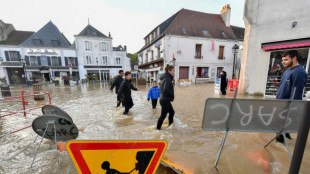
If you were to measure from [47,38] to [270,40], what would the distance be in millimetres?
33934

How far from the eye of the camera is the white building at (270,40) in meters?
5.75

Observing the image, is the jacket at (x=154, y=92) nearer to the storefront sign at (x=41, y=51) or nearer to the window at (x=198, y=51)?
the window at (x=198, y=51)

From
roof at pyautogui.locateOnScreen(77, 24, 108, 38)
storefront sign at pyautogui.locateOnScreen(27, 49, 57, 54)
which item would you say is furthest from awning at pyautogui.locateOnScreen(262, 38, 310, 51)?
storefront sign at pyautogui.locateOnScreen(27, 49, 57, 54)

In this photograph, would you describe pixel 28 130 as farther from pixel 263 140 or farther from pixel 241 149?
pixel 263 140

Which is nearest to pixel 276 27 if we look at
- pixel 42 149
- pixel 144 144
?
pixel 144 144

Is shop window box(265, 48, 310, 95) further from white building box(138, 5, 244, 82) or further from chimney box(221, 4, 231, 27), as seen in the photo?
chimney box(221, 4, 231, 27)

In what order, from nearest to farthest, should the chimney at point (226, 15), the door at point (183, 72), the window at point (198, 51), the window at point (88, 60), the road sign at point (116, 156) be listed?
the road sign at point (116, 156) < the door at point (183, 72) < the window at point (198, 51) < the chimney at point (226, 15) < the window at point (88, 60)

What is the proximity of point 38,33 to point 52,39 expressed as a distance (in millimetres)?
2619

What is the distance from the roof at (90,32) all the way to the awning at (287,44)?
93.4 ft

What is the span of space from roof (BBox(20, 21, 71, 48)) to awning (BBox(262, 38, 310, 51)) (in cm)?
3124

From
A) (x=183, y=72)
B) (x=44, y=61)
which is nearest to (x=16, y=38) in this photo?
(x=44, y=61)

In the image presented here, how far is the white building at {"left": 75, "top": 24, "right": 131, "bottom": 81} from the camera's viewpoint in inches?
1030

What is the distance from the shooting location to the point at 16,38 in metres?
25.5

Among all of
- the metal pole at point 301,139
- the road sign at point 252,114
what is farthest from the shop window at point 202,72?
the metal pole at point 301,139
